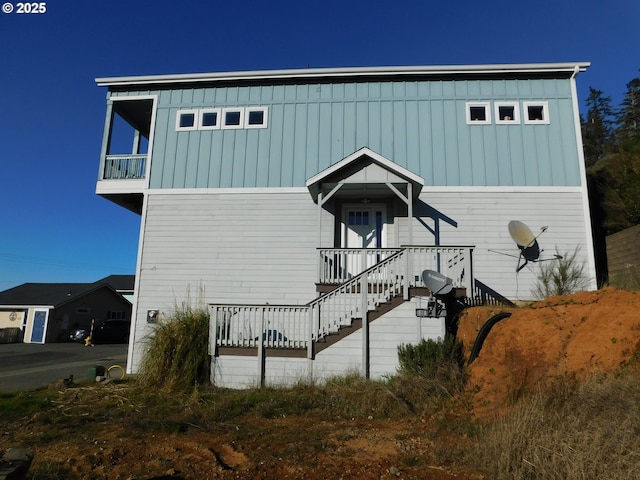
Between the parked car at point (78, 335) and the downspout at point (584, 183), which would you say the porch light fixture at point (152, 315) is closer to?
the downspout at point (584, 183)

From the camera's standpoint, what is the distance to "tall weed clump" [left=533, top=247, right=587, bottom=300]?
10773mm

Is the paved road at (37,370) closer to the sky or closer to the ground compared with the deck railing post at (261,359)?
closer to the ground

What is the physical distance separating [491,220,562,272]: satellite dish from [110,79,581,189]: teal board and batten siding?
142cm

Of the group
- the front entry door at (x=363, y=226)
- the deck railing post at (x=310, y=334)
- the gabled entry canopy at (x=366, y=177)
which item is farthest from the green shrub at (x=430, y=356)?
the front entry door at (x=363, y=226)

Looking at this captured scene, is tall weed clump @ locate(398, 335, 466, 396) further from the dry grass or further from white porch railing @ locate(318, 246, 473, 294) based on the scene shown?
the dry grass

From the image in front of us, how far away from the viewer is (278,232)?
39.9 ft

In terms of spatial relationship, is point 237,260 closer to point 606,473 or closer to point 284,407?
point 284,407

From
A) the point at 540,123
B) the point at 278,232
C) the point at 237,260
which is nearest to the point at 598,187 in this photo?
the point at 540,123

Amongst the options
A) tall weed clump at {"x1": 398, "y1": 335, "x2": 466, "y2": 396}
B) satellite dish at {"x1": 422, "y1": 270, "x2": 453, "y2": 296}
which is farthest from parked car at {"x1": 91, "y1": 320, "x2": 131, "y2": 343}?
satellite dish at {"x1": 422, "y1": 270, "x2": 453, "y2": 296}

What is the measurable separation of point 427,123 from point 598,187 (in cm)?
601

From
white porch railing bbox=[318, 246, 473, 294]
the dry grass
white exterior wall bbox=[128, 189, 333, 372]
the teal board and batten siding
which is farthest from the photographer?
the teal board and batten siding

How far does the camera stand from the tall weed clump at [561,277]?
10773 millimetres

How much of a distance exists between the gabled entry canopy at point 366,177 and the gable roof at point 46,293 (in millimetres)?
26690

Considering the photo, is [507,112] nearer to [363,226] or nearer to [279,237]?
[363,226]
